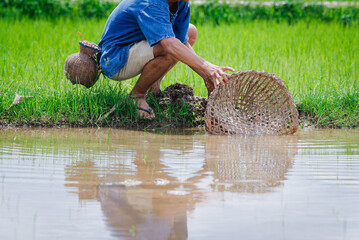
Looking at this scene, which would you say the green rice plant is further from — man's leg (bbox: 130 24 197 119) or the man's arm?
the man's arm

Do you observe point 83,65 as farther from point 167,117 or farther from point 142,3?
point 167,117

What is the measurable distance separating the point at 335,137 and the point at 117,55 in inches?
76.0

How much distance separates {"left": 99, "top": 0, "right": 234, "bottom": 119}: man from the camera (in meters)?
3.96

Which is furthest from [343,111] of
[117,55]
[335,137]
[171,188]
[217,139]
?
[171,188]

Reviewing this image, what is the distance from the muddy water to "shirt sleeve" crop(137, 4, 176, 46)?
814 mm

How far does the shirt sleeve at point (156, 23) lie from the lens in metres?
3.94

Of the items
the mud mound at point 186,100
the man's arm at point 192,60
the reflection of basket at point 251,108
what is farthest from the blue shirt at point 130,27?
the reflection of basket at point 251,108

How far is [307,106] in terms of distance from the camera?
190 inches

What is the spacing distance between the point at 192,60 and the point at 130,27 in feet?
2.48

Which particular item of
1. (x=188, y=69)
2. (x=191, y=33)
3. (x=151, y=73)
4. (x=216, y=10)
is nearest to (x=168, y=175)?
(x=151, y=73)

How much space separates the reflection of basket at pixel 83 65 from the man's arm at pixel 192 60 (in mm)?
781

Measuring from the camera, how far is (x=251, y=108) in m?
4.73

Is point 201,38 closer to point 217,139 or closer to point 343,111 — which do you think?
point 343,111

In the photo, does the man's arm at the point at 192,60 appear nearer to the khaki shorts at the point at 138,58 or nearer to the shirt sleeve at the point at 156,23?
the shirt sleeve at the point at 156,23
